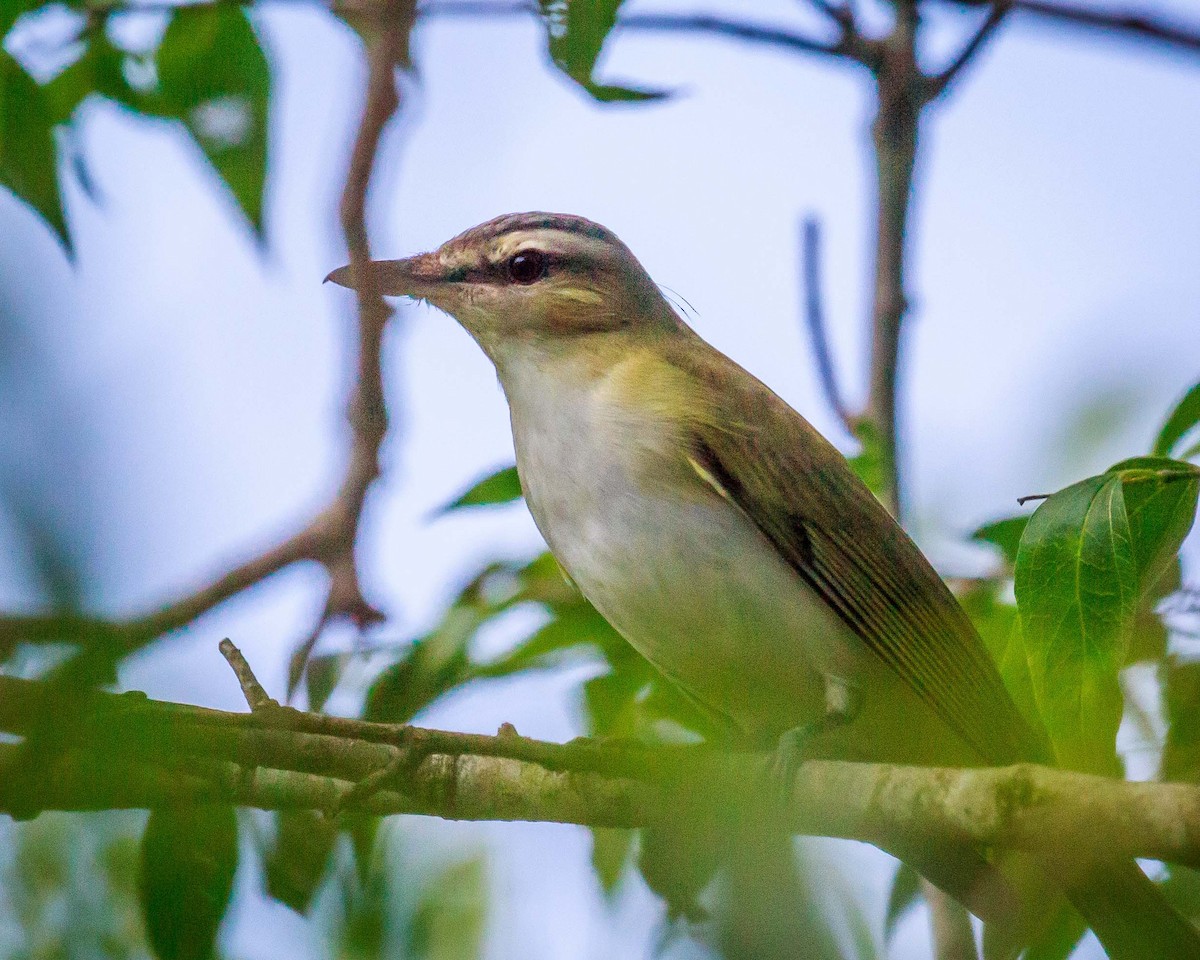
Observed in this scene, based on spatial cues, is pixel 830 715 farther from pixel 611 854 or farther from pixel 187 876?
pixel 187 876

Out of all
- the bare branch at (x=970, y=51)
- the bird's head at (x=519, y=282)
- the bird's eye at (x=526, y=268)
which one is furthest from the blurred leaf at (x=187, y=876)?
the bare branch at (x=970, y=51)

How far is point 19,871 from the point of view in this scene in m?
1.66

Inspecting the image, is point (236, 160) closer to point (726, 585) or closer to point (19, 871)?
point (726, 585)

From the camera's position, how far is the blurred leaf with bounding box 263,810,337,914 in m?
1.49

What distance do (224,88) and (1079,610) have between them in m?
2.42

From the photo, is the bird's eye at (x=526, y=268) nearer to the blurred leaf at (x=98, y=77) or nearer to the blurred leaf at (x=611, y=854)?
the blurred leaf at (x=98, y=77)

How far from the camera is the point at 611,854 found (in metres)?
3.14

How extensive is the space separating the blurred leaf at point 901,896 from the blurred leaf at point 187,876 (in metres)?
1.72

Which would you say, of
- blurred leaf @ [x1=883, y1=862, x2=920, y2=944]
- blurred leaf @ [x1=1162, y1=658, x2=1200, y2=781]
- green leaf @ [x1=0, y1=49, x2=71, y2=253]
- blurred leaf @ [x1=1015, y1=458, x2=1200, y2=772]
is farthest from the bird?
blurred leaf @ [x1=1015, y1=458, x2=1200, y2=772]

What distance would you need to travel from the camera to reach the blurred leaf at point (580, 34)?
87.2 inches

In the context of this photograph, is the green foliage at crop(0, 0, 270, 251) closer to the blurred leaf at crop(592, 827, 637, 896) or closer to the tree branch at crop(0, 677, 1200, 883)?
the tree branch at crop(0, 677, 1200, 883)

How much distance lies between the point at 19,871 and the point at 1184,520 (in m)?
1.92

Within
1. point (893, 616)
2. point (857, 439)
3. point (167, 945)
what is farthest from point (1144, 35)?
point (167, 945)

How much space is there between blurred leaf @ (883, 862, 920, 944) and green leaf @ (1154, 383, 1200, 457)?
3.87 feet
